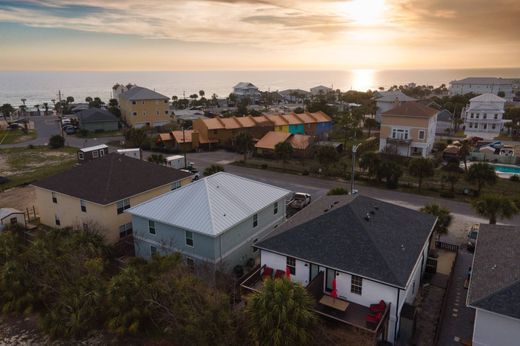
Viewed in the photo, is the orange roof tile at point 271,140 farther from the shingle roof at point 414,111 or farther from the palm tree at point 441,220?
the palm tree at point 441,220

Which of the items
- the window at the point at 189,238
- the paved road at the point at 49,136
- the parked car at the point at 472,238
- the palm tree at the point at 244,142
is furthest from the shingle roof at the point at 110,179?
the paved road at the point at 49,136

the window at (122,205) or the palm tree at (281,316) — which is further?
the window at (122,205)

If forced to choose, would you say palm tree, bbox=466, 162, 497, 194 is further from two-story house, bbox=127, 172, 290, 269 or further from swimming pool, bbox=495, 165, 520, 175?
two-story house, bbox=127, 172, 290, 269

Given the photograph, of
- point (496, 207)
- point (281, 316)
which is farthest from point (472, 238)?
point (281, 316)

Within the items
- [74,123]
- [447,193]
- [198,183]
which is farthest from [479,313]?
[74,123]

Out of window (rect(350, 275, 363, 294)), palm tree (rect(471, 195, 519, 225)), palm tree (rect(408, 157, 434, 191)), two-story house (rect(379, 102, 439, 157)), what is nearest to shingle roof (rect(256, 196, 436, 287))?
window (rect(350, 275, 363, 294))

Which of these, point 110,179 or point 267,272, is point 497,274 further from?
point 110,179

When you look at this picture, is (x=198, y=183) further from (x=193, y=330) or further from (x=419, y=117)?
(x=419, y=117)
